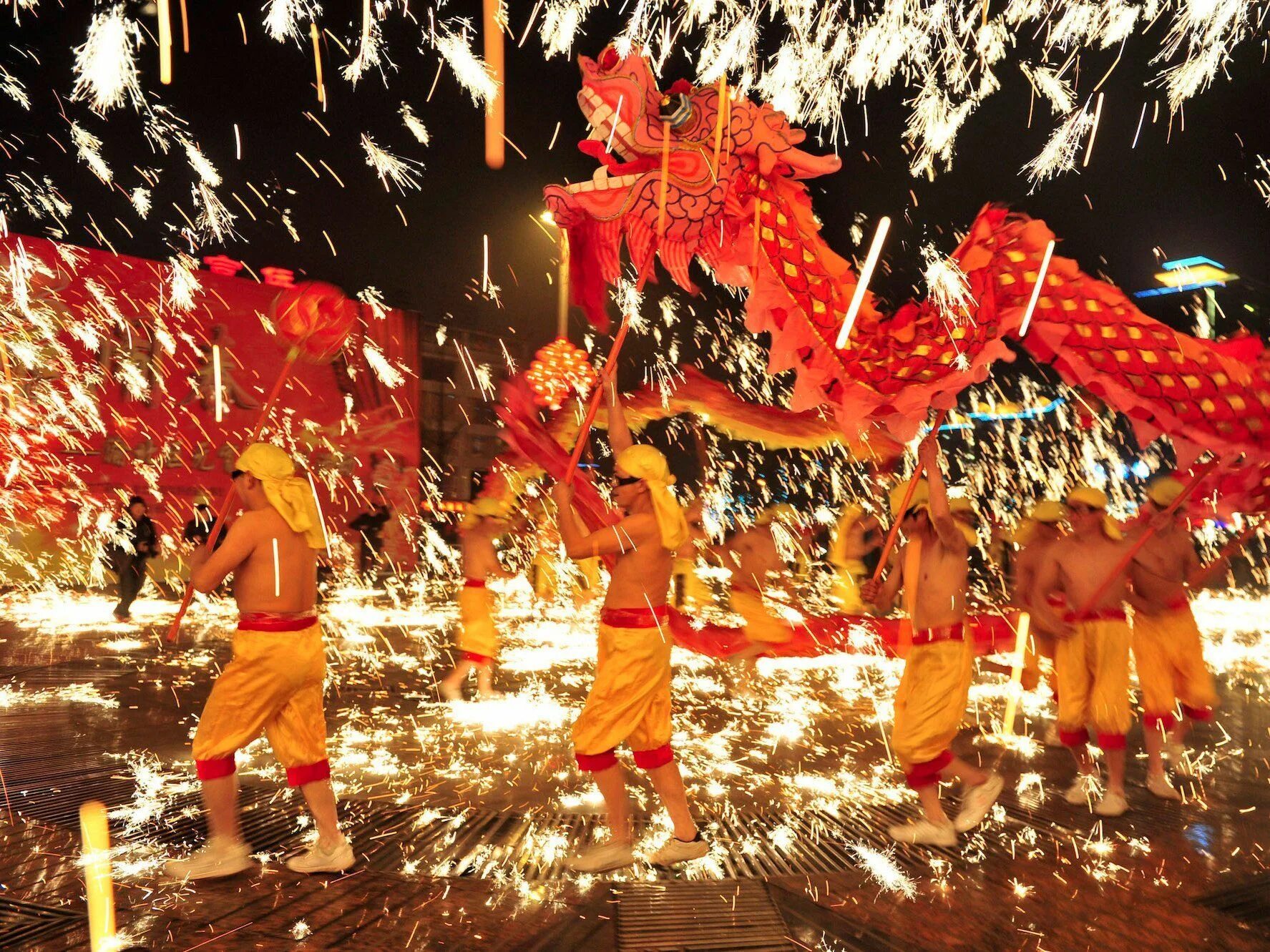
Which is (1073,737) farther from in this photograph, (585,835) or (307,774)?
(307,774)

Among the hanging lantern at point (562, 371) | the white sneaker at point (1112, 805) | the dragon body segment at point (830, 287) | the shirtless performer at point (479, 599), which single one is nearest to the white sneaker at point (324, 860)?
the dragon body segment at point (830, 287)

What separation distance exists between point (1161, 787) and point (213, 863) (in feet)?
15.5

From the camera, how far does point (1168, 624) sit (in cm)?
552

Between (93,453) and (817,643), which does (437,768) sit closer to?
(817,643)

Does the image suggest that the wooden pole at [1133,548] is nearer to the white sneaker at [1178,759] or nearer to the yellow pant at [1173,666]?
the yellow pant at [1173,666]

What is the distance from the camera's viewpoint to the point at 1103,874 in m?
3.94

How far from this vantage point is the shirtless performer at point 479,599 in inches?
280

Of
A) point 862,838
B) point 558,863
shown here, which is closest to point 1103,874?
point 862,838

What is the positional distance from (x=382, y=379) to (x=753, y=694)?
67.0 feet

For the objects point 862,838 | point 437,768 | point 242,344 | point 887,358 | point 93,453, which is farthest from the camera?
point 242,344

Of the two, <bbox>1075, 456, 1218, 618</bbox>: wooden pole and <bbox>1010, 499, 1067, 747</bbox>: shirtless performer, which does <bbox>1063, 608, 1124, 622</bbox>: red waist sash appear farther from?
<bbox>1010, 499, 1067, 747</bbox>: shirtless performer

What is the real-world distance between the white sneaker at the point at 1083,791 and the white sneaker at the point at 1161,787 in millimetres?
301

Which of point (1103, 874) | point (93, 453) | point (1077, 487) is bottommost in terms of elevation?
point (1103, 874)

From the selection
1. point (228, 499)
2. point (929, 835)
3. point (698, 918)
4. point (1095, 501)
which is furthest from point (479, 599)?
point (1095, 501)
